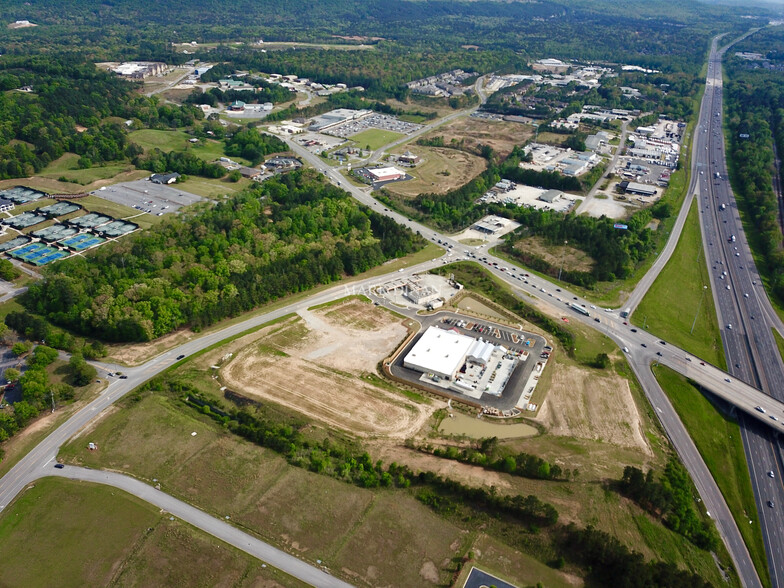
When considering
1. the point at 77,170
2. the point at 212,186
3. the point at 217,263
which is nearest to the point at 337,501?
the point at 217,263

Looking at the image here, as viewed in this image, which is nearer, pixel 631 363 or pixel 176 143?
pixel 631 363

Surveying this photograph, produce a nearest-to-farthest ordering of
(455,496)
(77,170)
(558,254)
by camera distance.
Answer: (455,496) → (558,254) → (77,170)

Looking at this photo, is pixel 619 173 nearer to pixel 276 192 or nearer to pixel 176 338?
pixel 276 192

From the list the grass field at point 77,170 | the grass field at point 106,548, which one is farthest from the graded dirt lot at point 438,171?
the grass field at point 106,548

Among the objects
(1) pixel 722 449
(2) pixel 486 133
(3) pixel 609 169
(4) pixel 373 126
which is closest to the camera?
(1) pixel 722 449

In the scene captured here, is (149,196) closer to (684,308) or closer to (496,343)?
(496,343)

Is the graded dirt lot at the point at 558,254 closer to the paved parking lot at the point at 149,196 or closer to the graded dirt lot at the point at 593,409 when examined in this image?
the graded dirt lot at the point at 593,409

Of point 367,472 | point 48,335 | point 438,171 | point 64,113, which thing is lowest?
point 48,335
